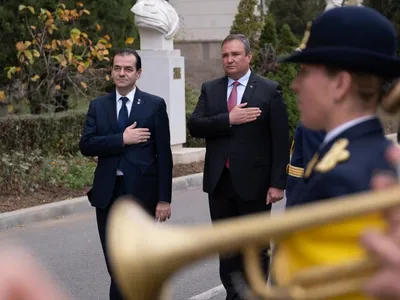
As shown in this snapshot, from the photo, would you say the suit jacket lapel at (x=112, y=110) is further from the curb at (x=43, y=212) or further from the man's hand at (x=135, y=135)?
the curb at (x=43, y=212)

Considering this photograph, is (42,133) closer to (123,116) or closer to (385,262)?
(123,116)

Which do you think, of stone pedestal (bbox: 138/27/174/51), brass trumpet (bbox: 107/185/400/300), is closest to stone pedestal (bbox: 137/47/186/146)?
stone pedestal (bbox: 138/27/174/51)

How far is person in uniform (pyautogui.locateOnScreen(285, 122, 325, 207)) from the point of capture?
4.88m

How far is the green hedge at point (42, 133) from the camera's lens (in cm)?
1236

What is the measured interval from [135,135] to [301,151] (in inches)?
44.4

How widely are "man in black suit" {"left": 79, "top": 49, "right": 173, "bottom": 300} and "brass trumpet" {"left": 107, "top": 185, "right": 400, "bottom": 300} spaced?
153 inches

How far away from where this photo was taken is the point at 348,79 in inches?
92.0

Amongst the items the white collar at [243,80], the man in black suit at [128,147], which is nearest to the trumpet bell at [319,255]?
the man in black suit at [128,147]

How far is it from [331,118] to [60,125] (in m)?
11.7

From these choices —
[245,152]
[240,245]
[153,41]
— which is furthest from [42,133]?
[240,245]

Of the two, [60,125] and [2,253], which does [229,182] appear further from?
[60,125]

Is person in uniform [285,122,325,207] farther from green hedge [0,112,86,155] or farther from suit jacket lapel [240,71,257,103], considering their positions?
green hedge [0,112,86,155]

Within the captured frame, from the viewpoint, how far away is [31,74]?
1527 centimetres

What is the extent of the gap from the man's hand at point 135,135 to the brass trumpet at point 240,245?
392 cm
